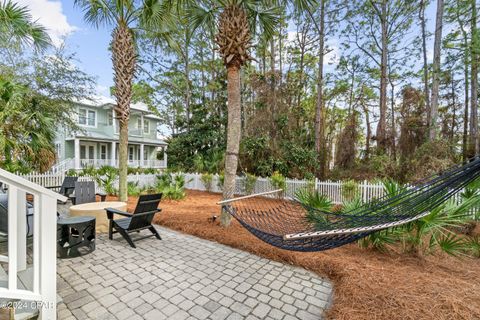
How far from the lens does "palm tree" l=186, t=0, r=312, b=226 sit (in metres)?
4.60

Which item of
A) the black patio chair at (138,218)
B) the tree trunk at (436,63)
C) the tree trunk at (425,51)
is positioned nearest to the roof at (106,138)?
the black patio chair at (138,218)

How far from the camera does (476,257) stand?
12.4 ft

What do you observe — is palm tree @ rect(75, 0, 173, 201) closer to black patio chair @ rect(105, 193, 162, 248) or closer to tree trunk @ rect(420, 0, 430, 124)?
black patio chair @ rect(105, 193, 162, 248)

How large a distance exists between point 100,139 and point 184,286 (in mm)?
17382

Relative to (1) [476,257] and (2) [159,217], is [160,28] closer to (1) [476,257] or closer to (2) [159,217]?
(2) [159,217]

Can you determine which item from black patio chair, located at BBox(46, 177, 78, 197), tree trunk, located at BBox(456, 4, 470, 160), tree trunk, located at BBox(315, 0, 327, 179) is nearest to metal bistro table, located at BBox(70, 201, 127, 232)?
black patio chair, located at BBox(46, 177, 78, 197)

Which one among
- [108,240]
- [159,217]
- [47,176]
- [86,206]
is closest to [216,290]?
[108,240]

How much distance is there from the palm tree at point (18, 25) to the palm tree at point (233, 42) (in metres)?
4.17

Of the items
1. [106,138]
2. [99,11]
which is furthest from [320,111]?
[106,138]

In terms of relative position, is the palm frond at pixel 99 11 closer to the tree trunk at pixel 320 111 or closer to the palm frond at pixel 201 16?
the palm frond at pixel 201 16

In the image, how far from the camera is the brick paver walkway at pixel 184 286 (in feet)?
7.53

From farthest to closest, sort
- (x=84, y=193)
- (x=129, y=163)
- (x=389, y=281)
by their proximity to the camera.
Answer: (x=129, y=163) < (x=84, y=193) < (x=389, y=281)

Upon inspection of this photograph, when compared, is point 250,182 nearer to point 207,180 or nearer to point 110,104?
point 207,180

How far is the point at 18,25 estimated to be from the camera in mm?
5500
